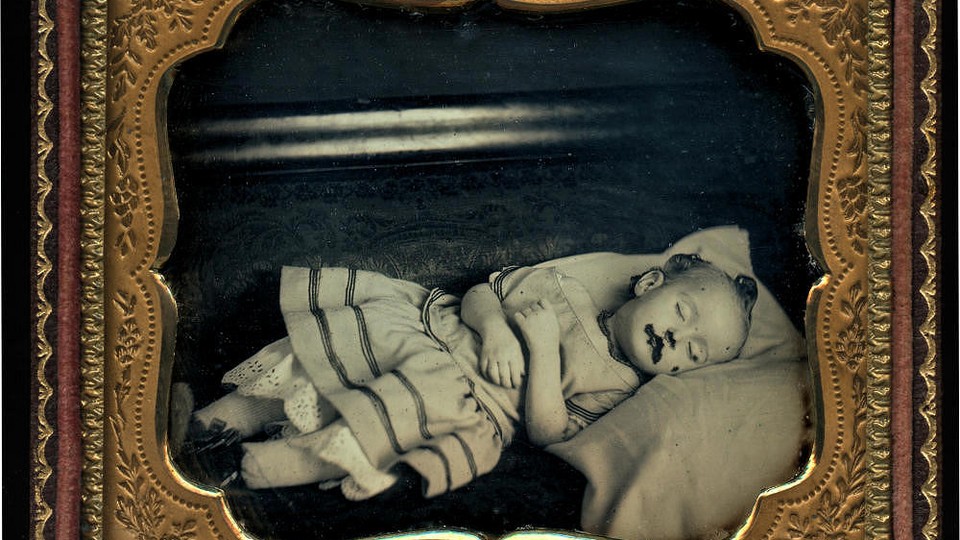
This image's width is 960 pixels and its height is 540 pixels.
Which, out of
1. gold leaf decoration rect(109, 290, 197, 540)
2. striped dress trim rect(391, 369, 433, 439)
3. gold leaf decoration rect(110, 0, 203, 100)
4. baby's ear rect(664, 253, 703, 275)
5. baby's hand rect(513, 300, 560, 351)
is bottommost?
gold leaf decoration rect(109, 290, 197, 540)

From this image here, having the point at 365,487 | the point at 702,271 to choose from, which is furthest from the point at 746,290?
the point at 365,487

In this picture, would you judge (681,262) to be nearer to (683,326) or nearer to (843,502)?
(683,326)

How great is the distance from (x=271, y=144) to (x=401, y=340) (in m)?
0.48

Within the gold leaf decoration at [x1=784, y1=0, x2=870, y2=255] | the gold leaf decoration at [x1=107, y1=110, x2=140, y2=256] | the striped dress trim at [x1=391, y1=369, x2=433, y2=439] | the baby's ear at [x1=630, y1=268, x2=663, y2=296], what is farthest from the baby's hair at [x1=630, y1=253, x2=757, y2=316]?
the gold leaf decoration at [x1=107, y1=110, x2=140, y2=256]

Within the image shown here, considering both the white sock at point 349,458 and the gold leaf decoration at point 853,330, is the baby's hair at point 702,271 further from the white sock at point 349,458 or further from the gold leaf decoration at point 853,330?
the white sock at point 349,458

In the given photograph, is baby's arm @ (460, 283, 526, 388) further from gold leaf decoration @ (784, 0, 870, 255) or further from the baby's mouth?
gold leaf decoration @ (784, 0, 870, 255)

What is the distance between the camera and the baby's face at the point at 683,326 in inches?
64.7

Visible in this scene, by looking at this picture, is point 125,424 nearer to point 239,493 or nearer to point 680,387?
point 239,493

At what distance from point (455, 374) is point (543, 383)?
18cm

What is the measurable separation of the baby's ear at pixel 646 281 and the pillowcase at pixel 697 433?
A: 0.05 ft

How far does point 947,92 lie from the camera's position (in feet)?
5.43

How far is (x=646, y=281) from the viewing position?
5.48 ft

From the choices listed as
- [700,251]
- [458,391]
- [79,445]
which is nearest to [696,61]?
[700,251]

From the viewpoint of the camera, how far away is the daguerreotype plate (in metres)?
1.66
